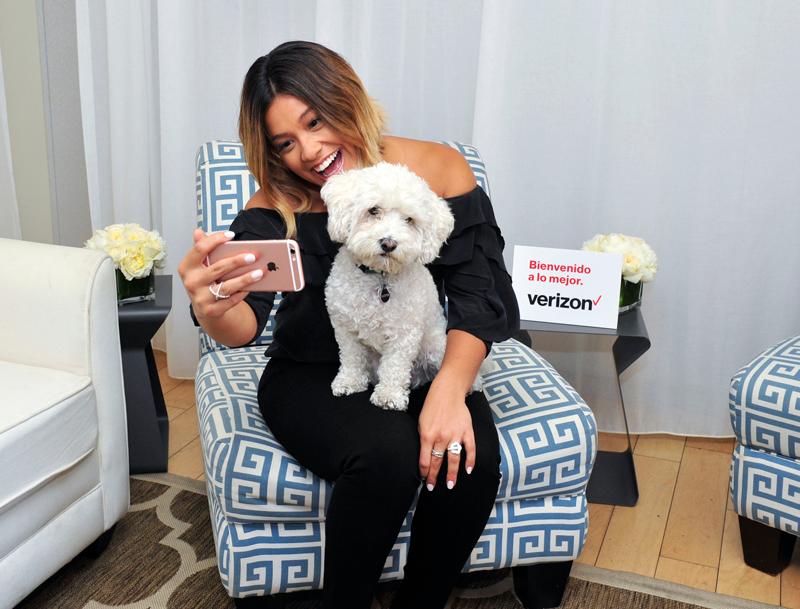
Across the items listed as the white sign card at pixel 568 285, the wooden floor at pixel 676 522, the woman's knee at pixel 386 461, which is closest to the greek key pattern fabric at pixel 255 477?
the woman's knee at pixel 386 461

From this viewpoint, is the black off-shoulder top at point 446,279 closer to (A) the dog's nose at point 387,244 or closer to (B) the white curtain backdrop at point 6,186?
(A) the dog's nose at point 387,244

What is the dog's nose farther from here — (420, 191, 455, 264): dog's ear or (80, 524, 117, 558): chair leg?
(80, 524, 117, 558): chair leg

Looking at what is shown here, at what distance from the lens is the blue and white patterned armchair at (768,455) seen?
4.92 ft

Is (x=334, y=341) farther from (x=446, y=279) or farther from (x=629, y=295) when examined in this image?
(x=629, y=295)

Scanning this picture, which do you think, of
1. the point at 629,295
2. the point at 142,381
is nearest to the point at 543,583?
the point at 629,295

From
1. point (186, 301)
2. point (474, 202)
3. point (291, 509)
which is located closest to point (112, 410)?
point (291, 509)

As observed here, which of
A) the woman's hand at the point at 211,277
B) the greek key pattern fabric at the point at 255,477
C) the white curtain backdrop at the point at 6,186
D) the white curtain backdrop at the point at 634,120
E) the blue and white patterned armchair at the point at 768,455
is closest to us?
the woman's hand at the point at 211,277

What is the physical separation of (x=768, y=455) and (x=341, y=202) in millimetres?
1017

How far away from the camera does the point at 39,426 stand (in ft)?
4.46

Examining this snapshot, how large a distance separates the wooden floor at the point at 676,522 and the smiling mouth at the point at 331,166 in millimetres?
1007

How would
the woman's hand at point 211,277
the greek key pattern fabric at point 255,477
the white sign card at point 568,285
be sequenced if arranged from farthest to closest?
the white sign card at point 568,285, the greek key pattern fabric at point 255,477, the woman's hand at point 211,277

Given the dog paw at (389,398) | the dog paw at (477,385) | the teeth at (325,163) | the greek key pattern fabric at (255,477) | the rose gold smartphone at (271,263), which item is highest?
the teeth at (325,163)

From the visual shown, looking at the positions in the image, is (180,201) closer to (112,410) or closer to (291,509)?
(112,410)

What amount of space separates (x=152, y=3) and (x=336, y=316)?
174cm
